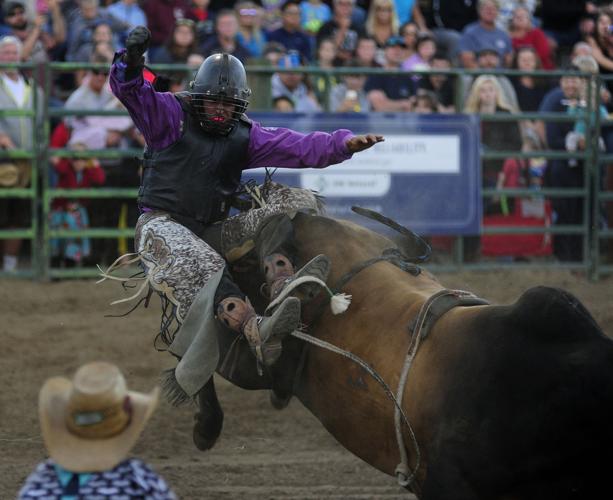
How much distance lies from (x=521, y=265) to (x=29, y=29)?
190 inches

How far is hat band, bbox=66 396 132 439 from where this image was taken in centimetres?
277

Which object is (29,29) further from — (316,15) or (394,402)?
(394,402)

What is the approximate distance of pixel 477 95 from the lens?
9797mm

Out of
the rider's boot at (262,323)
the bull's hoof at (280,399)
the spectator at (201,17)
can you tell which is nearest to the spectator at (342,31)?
the spectator at (201,17)

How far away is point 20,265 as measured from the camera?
933 centimetres

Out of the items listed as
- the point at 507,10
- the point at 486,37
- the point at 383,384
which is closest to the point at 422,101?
the point at 486,37

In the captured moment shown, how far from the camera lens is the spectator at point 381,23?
1089 cm

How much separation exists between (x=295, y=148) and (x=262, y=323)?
43.9 inches

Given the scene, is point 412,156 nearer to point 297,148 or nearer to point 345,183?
point 345,183

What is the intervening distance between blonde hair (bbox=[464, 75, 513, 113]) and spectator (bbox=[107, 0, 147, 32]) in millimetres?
3054

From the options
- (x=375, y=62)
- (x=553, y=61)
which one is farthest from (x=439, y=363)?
(x=553, y=61)

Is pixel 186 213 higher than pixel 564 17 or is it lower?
lower

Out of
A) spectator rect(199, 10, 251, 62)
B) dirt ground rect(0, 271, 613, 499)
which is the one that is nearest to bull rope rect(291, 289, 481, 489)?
dirt ground rect(0, 271, 613, 499)

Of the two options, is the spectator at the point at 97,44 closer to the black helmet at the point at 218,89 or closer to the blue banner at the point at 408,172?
the blue banner at the point at 408,172
